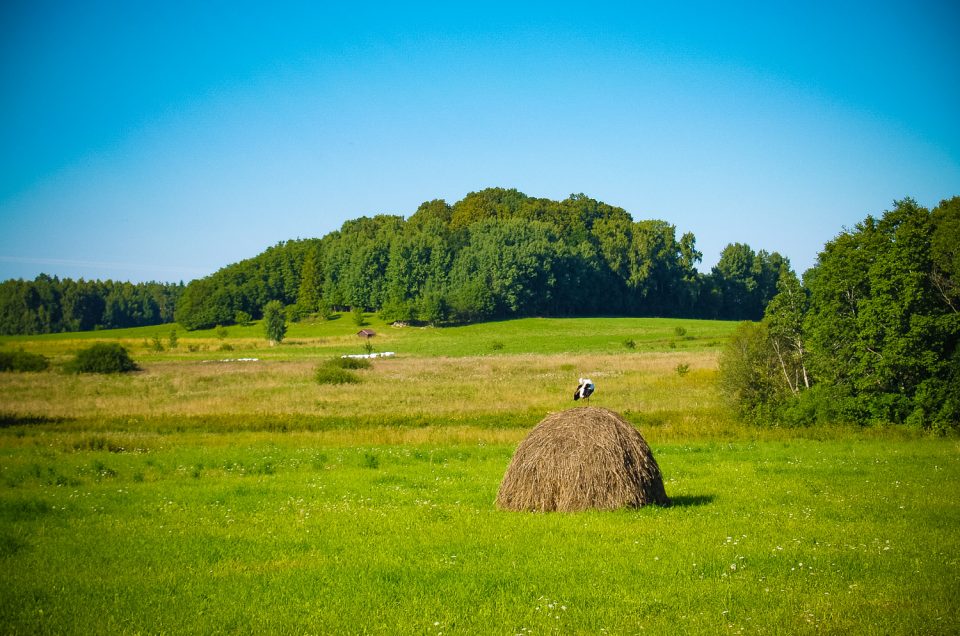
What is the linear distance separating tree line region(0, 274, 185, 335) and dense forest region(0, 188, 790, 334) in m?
0.30

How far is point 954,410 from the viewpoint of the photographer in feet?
90.5

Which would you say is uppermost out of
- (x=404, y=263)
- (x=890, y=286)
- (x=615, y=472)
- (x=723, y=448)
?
(x=404, y=263)

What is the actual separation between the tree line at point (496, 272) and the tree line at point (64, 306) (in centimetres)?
3154

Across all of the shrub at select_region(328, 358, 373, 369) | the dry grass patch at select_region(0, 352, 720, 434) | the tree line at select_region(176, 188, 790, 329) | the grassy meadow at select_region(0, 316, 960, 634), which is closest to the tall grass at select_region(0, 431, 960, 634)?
the grassy meadow at select_region(0, 316, 960, 634)

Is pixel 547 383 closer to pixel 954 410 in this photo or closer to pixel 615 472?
pixel 954 410

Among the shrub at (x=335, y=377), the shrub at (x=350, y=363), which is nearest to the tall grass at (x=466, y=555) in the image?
the shrub at (x=335, y=377)

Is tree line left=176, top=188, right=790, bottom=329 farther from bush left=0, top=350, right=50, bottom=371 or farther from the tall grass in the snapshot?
the tall grass

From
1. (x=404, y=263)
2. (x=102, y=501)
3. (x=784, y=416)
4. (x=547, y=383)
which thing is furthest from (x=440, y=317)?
(x=102, y=501)

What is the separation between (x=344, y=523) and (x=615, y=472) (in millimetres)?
6034

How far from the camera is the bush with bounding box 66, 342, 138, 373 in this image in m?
64.8

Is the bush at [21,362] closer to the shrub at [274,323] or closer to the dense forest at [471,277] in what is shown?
the shrub at [274,323]

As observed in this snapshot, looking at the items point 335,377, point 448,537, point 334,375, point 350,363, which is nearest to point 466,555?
point 448,537

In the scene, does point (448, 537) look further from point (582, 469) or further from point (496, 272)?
point (496, 272)

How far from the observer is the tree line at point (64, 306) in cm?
15412
